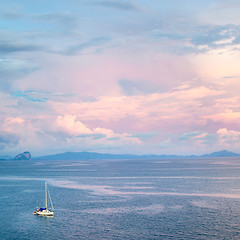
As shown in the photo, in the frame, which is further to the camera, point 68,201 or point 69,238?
point 68,201

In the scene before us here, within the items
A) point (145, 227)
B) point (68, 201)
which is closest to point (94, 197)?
point (68, 201)

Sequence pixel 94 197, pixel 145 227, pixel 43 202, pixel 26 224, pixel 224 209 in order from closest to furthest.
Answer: pixel 145 227
pixel 26 224
pixel 224 209
pixel 43 202
pixel 94 197

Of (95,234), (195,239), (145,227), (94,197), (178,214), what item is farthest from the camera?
(94,197)

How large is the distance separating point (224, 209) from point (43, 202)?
66194 mm

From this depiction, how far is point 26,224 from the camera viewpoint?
81.1 metres

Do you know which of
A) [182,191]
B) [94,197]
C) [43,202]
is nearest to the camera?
[43,202]

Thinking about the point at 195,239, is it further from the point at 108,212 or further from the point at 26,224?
the point at 26,224

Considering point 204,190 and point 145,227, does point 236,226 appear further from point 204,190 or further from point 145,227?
point 204,190

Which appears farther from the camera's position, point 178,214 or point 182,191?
point 182,191

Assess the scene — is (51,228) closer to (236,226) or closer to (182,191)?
(236,226)

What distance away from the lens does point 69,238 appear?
221 ft

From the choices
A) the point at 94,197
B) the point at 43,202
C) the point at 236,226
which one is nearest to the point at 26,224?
the point at 43,202

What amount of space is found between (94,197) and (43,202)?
68.6ft

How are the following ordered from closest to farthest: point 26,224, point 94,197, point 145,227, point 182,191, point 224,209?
point 145,227, point 26,224, point 224,209, point 94,197, point 182,191
